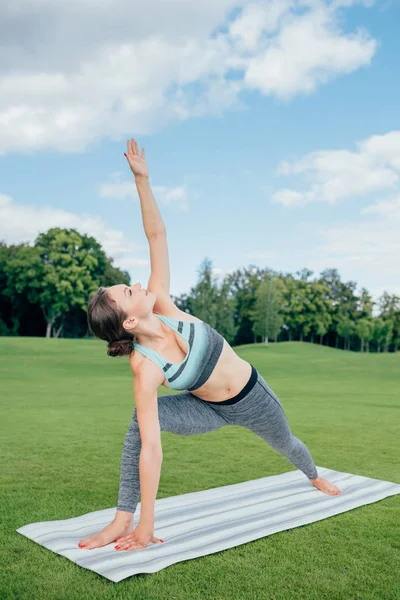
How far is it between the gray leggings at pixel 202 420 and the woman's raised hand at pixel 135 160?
1.28 m

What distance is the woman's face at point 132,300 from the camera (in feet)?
9.32

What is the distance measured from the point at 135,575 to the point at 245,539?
0.66 m

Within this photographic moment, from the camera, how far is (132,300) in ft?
9.37

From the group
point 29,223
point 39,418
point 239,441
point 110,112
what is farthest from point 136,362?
point 29,223

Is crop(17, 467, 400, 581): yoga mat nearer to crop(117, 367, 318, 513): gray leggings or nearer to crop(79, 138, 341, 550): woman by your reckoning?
crop(79, 138, 341, 550): woman

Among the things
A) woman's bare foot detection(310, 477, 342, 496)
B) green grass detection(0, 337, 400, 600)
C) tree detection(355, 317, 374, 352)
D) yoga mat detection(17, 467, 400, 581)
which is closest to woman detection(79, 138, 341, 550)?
yoga mat detection(17, 467, 400, 581)

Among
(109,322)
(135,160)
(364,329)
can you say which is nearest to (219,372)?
(109,322)

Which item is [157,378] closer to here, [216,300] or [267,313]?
[216,300]

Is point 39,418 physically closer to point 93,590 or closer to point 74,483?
point 74,483

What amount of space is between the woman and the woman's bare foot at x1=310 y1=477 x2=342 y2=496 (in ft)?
2.14

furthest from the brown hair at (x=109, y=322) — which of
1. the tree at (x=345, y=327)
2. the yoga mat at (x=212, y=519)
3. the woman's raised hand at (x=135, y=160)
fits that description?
the tree at (x=345, y=327)

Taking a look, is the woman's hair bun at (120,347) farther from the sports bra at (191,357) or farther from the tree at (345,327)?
the tree at (345,327)

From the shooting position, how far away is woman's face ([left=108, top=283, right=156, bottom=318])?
2840 mm

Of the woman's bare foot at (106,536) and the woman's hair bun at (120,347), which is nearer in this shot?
the woman's bare foot at (106,536)
